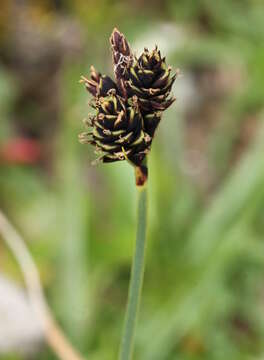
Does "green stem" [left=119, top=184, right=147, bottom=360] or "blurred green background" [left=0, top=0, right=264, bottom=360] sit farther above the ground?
"green stem" [left=119, top=184, right=147, bottom=360]

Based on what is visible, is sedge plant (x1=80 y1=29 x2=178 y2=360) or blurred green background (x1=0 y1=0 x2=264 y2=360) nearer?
sedge plant (x1=80 y1=29 x2=178 y2=360)

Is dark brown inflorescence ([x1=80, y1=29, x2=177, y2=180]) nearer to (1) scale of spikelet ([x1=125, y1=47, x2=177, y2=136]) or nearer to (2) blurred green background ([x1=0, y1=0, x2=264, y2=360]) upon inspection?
(1) scale of spikelet ([x1=125, y1=47, x2=177, y2=136])

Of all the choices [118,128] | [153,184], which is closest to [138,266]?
[118,128]

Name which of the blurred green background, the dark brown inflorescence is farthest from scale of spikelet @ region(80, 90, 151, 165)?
the blurred green background

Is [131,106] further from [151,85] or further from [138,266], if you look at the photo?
[138,266]

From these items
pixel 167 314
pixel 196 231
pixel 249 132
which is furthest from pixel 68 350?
pixel 249 132

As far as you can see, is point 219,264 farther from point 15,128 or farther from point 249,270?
point 15,128
